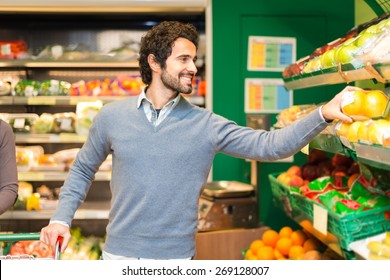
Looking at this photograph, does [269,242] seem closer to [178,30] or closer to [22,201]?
[178,30]

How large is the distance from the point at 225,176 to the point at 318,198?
1.86m

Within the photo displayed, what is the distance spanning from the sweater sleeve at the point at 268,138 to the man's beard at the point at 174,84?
177 millimetres

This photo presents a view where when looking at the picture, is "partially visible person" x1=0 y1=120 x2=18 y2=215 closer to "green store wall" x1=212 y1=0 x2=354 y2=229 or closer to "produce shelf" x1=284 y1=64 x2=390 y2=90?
"produce shelf" x1=284 y1=64 x2=390 y2=90

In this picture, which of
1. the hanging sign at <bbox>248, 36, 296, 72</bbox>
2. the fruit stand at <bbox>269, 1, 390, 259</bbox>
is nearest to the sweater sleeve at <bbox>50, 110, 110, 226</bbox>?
→ the fruit stand at <bbox>269, 1, 390, 259</bbox>

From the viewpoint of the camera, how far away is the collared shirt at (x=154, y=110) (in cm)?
249

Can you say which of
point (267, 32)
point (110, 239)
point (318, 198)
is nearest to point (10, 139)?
point (110, 239)

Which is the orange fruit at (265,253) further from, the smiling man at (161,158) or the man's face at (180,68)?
the man's face at (180,68)

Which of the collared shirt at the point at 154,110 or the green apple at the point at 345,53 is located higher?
the green apple at the point at 345,53

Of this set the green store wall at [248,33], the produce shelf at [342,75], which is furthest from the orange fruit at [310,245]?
A: the green store wall at [248,33]

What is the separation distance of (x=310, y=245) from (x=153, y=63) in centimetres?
151

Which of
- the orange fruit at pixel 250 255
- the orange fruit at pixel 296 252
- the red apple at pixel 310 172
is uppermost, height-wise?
the red apple at pixel 310 172

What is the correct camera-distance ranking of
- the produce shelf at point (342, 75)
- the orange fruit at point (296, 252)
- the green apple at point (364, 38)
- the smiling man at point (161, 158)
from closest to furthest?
the produce shelf at point (342, 75)
the green apple at point (364, 38)
the smiling man at point (161, 158)
the orange fruit at point (296, 252)

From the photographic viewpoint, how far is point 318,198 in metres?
2.91

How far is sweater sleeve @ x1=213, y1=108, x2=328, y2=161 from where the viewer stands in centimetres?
211
